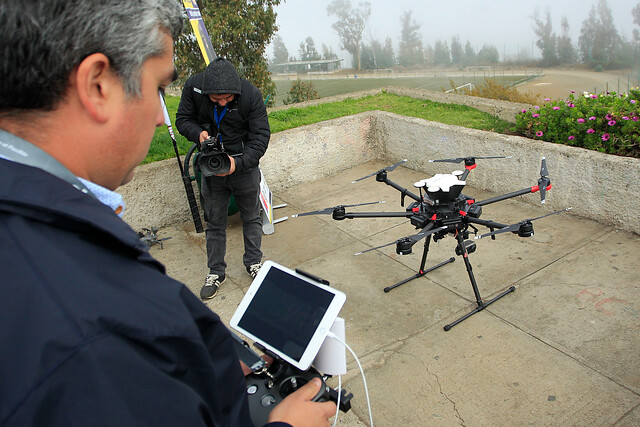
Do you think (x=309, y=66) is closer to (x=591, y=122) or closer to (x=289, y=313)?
(x=591, y=122)

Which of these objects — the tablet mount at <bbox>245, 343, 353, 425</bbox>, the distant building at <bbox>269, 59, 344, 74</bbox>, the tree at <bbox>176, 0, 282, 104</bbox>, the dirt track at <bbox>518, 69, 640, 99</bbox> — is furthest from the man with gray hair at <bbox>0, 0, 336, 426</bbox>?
the distant building at <bbox>269, 59, 344, 74</bbox>

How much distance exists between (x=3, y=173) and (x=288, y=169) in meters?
6.10

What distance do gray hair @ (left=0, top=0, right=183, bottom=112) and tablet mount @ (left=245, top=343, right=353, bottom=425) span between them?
1129 millimetres

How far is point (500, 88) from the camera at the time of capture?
35.8 ft

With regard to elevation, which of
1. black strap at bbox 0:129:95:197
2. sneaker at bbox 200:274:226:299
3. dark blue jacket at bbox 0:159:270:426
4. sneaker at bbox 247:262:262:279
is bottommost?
sneaker at bbox 200:274:226:299

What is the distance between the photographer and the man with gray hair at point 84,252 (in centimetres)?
68

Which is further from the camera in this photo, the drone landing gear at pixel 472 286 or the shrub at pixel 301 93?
the shrub at pixel 301 93

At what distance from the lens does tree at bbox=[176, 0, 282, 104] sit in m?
14.4

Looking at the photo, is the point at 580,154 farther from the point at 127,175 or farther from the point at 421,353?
the point at 127,175

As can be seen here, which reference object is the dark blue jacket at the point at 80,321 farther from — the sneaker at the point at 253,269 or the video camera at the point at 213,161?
the sneaker at the point at 253,269

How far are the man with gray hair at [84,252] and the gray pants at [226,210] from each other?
3.37 m

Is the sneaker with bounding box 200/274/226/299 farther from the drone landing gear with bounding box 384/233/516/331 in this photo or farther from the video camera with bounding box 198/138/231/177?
the drone landing gear with bounding box 384/233/516/331

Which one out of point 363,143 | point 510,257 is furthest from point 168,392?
point 363,143

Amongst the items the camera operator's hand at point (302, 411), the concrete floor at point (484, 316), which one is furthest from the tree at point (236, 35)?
the camera operator's hand at point (302, 411)
